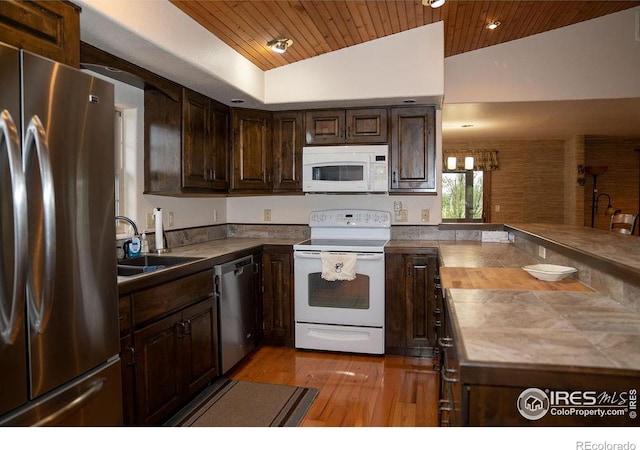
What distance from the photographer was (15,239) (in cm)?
142

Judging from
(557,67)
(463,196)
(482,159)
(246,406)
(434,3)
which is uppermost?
(557,67)

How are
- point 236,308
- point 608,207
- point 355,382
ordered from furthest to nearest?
1. point 608,207
2. point 236,308
3. point 355,382

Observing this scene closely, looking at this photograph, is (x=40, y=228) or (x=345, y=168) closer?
(x=40, y=228)

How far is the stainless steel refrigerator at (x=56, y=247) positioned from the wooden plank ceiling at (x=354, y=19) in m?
1.23

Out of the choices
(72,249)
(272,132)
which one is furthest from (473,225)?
(72,249)

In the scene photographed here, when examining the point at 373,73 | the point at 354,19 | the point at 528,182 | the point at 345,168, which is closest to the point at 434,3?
the point at 354,19

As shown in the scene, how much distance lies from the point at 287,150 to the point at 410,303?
1.69m

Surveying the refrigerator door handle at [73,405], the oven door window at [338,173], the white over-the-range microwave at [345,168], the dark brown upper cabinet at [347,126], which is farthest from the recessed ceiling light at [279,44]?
the refrigerator door handle at [73,405]

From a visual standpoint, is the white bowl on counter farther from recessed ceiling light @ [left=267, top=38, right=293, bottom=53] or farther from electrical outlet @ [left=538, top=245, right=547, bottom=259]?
recessed ceiling light @ [left=267, top=38, right=293, bottom=53]

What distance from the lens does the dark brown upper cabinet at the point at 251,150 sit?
3982 millimetres

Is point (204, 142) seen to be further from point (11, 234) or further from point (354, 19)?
point (11, 234)

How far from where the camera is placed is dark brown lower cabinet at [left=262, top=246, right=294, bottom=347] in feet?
12.8

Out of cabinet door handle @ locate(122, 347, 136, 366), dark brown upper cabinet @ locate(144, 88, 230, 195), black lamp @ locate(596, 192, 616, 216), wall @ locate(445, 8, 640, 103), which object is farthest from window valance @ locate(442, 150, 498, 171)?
cabinet door handle @ locate(122, 347, 136, 366)

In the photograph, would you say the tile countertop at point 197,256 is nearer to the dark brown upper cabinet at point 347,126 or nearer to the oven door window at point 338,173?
the oven door window at point 338,173
